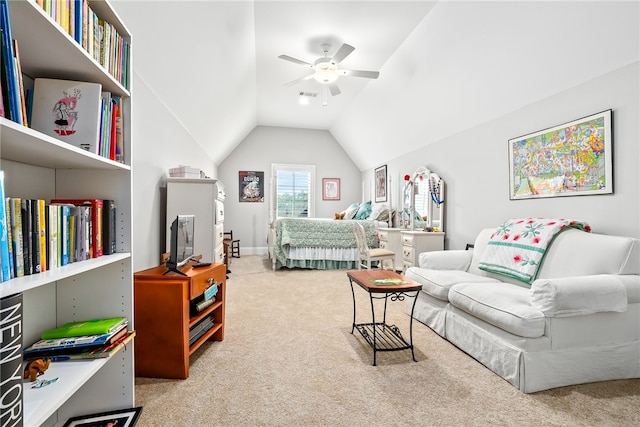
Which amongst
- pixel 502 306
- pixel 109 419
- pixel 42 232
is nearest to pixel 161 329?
pixel 109 419

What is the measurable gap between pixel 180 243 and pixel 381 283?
4.55ft

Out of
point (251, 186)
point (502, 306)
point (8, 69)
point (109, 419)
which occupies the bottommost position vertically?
point (109, 419)

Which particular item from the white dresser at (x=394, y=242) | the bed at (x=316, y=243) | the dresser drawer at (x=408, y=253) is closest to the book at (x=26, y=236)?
the dresser drawer at (x=408, y=253)

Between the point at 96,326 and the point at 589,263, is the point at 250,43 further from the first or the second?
the point at 589,263

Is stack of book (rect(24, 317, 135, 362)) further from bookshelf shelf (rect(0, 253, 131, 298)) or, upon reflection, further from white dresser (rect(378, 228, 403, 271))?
white dresser (rect(378, 228, 403, 271))

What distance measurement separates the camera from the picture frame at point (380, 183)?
248 inches

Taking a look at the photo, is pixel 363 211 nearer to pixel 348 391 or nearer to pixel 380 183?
pixel 380 183

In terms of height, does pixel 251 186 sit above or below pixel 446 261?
above

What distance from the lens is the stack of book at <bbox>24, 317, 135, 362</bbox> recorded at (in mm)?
1174

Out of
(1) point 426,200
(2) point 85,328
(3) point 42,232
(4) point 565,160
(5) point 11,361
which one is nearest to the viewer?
(5) point 11,361

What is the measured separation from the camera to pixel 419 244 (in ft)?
13.4

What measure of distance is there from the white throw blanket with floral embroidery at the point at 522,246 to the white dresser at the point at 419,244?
1270 millimetres

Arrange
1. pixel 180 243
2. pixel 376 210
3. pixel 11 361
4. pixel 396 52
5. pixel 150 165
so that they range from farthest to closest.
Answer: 1. pixel 376 210
2. pixel 396 52
3. pixel 150 165
4. pixel 180 243
5. pixel 11 361

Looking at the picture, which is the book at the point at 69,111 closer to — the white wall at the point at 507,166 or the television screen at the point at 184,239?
the television screen at the point at 184,239
